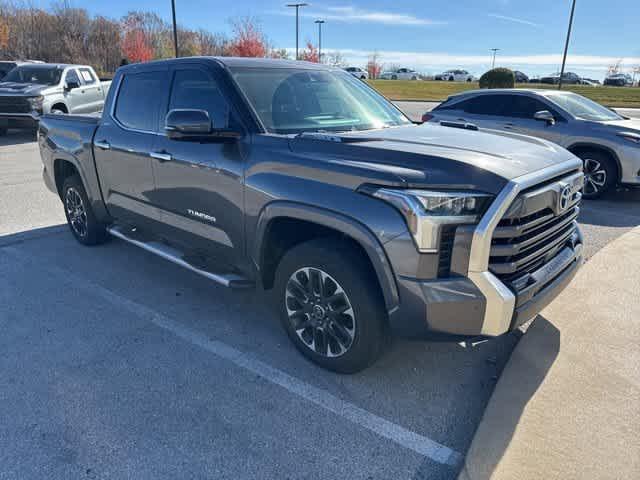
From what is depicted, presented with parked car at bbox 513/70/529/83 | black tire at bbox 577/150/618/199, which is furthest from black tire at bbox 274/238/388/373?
parked car at bbox 513/70/529/83

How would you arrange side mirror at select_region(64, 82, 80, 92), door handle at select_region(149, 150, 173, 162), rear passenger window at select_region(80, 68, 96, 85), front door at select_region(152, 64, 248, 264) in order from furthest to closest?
1. rear passenger window at select_region(80, 68, 96, 85)
2. side mirror at select_region(64, 82, 80, 92)
3. door handle at select_region(149, 150, 173, 162)
4. front door at select_region(152, 64, 248, 264)

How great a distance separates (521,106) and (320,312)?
7004mm

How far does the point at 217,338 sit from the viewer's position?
11.8 feet

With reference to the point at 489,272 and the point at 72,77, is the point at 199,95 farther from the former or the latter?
the point at 72,77

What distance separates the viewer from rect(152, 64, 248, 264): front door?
338 cm

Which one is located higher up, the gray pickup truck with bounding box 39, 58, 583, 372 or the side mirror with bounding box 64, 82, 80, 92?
the side mirror with bounding box 64, 82, 80, 92

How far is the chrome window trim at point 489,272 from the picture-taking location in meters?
2.40

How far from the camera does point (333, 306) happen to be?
2.98 meters

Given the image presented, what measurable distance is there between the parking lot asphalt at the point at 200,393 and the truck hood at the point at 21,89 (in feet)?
33.5

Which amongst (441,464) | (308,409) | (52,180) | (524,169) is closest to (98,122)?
(52,180)

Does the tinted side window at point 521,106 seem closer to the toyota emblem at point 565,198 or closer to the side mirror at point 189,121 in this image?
the toyota emblem at point 565,198

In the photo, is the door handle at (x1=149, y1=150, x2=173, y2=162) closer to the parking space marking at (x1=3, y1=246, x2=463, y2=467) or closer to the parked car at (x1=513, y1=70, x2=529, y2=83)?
the parking space marking at (x1=3, y1=246, x2=463, y2=467)

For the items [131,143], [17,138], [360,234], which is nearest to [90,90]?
[17,138]

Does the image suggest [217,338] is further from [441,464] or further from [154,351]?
[441,464]
